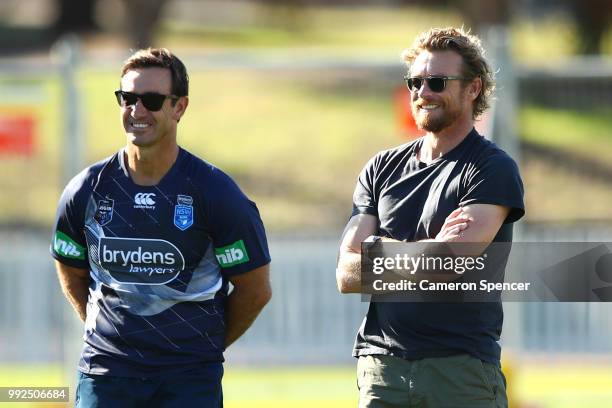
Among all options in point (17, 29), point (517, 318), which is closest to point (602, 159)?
point (517, 318)

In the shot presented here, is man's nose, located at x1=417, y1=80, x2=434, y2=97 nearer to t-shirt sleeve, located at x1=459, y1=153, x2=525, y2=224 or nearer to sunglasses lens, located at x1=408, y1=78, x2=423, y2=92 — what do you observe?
sunglasses lens, located at x1=408, y1=78, x2=423, y2=92

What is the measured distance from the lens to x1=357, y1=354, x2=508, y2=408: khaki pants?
4.66m

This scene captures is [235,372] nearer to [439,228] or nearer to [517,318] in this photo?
[517,318]

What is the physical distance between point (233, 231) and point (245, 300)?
1.21 feet

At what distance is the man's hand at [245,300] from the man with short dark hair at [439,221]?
35cm

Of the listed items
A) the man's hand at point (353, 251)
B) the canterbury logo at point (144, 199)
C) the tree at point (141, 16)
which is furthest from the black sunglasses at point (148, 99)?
the tree at point (141, 16)

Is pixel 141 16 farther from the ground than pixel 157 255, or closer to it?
farther from the ground

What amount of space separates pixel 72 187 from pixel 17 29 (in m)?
21.8

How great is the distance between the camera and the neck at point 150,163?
4934 millimetres

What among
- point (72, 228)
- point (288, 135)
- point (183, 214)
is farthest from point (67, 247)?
point (288, 135)

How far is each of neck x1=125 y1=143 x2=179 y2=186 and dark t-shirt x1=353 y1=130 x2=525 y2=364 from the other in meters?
0.87

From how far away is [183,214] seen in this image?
4879 mm

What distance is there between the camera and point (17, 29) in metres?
26.0
